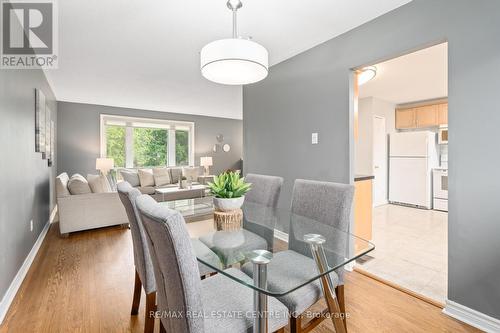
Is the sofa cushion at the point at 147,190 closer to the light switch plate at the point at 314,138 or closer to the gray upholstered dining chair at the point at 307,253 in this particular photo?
the light switch plate at the point at 314,138

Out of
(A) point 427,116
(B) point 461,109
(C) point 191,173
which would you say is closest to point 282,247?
(B) point 461,109

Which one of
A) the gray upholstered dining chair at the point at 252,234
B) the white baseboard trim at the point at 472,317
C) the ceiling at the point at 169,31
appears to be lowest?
the white baseboard trim at the point at 472,317

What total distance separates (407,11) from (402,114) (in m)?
4.15

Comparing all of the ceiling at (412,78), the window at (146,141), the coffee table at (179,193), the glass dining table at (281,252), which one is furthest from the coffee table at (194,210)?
the window at (146,141)

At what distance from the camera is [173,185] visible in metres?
5.75

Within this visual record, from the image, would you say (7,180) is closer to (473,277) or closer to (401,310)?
(401,310)

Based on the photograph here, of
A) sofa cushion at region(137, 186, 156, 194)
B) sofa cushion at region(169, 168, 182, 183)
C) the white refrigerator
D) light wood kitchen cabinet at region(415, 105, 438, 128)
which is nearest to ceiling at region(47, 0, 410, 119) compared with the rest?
sofa cushion at region(137, 186, 156, 194)

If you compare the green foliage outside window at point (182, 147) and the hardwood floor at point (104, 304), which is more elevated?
the green foliage outside window at point (182, 147)

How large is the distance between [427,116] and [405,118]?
44 centimetres

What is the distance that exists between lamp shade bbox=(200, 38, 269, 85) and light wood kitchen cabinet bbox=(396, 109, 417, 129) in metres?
5.01

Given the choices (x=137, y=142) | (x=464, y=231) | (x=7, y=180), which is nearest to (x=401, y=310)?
(x=464, y=231)

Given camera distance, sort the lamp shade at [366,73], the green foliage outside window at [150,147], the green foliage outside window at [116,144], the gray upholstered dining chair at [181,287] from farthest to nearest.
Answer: the green foliage outside window at [150,147] < the green foliage outside window at [116,144] < the lamp shade at [366,73] < the gray upholstered dining chair at [181,287]
